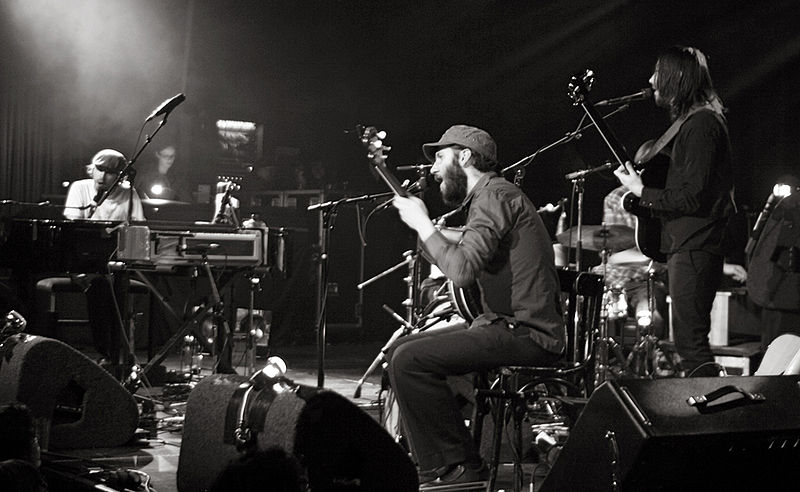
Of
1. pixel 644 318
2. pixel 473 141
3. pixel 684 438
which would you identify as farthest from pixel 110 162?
pixel 684 438

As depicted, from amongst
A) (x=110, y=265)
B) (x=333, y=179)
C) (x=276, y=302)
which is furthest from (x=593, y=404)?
(x=333, y=179)

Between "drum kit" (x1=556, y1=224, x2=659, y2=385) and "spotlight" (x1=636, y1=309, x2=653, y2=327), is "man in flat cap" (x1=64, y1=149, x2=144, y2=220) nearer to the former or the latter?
"drum kit" (x1=556, y1=224, x2=659, y2=385)

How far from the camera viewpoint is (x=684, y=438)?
2.74 meters

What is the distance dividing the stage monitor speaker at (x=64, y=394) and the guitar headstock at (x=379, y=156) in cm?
193

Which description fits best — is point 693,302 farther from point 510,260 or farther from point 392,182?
point 392,182

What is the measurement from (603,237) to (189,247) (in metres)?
3.36

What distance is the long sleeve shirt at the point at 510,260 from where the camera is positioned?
14.2 ft

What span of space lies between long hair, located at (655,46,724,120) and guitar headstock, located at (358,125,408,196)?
64.7 inches

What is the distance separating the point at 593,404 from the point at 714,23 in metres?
9.55

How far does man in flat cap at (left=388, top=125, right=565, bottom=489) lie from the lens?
432 centimetres

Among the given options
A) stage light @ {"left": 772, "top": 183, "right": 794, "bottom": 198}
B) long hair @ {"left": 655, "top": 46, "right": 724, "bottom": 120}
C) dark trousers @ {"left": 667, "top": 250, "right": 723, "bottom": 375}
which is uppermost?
long hair @ {"left": 655, "top": 46, "right": 724, "bottom": 120}

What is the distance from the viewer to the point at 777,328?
7754 millimetres

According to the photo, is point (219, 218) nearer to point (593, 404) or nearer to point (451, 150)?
point (451, 150)

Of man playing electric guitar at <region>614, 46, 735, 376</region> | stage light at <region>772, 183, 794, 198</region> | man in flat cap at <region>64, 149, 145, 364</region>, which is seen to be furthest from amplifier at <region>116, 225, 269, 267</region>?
stage light at <region>772, 183, 794, 198</region>
